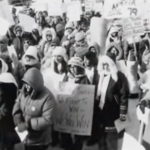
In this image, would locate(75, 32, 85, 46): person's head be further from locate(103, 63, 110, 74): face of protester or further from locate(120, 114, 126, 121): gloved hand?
locate(120, 114, 126, 121): gloved hand

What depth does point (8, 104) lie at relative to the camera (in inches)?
51.3

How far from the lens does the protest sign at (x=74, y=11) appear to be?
3.86 ft

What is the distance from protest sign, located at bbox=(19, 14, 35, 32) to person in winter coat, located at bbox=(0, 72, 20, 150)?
0.21 meters

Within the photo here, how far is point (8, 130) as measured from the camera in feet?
4.41

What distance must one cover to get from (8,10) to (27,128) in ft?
1.70

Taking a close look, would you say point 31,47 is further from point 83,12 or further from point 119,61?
point 119,61

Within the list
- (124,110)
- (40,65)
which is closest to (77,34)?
(40,65)

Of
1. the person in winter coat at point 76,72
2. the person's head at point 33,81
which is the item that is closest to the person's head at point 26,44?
the person's head at point 33,81

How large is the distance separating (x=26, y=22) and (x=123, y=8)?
43 centimetres

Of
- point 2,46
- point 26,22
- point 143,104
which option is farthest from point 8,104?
point 143,104

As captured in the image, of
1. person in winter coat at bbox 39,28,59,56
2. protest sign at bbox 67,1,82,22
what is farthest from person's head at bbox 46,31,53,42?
protest sign at bbox 67,1,82,22

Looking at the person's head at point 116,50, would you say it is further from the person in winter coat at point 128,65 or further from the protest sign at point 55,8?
the protest sign at point 55,8

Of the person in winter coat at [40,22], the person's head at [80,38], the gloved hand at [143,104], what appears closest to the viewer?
the gloved hand at [143,104]

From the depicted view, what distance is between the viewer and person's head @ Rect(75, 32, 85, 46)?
1.16 meters
